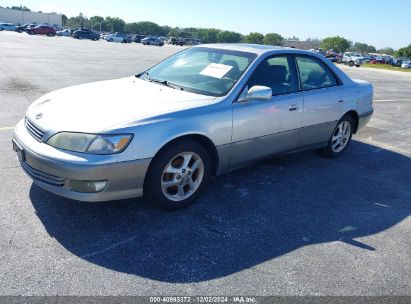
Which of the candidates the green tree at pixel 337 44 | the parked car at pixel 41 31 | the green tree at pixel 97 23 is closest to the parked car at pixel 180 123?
the parked car at pixel 41 31

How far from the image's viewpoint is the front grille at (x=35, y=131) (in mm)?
3254

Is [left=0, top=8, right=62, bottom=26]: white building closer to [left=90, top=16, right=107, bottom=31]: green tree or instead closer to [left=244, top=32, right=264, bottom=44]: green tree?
[left=90, top=16, right=107, bottom=31]: green tree

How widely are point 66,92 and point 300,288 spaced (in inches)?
121

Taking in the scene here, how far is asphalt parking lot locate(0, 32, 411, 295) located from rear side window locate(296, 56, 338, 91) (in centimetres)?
119

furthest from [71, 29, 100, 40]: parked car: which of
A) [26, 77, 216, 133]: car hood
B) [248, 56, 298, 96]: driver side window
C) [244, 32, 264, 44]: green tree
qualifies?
[244, 32, 264, 44]: green tree

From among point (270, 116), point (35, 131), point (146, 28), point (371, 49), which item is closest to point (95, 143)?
point (35, 131)

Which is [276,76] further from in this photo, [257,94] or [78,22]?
[78,22]

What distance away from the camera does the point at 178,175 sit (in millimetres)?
3539

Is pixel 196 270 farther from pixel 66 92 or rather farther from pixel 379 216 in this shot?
pixel 66 92

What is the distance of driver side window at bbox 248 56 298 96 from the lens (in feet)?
13.6

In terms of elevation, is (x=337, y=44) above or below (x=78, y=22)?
below

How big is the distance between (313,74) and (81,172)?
3.35 metres

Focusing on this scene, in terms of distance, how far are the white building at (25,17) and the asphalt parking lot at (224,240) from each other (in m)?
117

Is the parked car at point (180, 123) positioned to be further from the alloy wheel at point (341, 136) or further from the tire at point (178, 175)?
the alloy wheel at point (341, 136)
